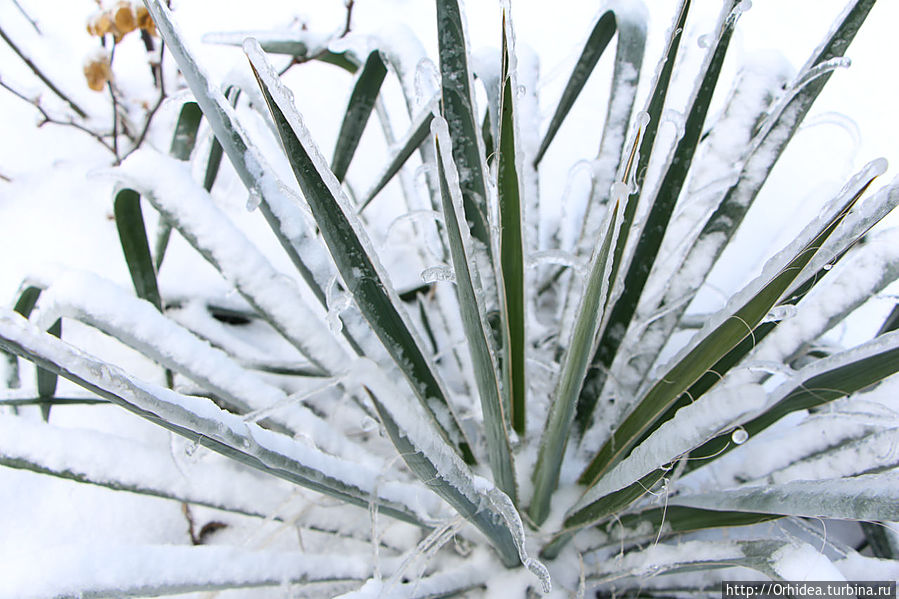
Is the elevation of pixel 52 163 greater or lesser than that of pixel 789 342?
greater

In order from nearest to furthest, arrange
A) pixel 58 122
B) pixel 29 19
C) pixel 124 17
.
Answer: pixel 124 17, pixel 58 122, pixel 29 19

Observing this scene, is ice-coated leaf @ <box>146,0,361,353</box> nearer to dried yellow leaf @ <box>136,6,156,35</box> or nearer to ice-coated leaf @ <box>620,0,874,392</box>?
ice-coated leaf @ <box>620,0,874,392</box>

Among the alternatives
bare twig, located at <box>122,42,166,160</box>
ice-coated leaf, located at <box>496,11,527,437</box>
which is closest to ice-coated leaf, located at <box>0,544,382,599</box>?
ice-coated leaf, located at <box>496,11,527,437</box>

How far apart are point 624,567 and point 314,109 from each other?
98cm

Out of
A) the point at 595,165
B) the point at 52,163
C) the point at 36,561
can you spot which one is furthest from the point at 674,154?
the point at 52,163

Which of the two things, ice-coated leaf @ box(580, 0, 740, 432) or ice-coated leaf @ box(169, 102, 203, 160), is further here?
ice-coated leaf @ box(169, 102, 203, 160)

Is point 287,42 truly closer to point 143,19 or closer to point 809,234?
point 143,19

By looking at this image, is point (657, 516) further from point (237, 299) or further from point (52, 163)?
point (52, 163)

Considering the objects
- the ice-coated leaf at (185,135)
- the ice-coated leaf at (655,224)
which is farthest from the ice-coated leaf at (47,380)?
the ice-coated leaf at (655,224)

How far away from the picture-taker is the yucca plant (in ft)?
1.30

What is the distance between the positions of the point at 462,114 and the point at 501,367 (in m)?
0.27

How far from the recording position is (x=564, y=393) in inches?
19.6

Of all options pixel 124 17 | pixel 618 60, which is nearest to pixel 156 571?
pixel 618 60

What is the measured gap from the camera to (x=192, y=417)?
33 cm
